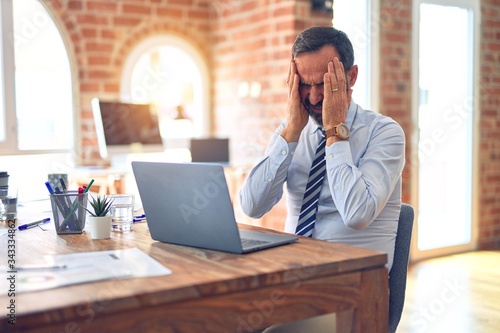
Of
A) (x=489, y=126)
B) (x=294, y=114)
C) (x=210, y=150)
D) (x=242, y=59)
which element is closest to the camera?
(x=294, y=114)

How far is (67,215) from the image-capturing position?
1.67 metres

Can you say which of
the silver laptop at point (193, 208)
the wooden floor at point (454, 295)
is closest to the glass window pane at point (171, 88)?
the wooden floor at point (454, 295)

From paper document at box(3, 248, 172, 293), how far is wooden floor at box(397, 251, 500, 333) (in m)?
2.16

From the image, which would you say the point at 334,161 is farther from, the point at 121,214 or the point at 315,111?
the point at 121,214

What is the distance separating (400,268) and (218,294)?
0.86 meters

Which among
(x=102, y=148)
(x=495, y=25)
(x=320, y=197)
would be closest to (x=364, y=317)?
(x=320, y=197)

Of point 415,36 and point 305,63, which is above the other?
point 415,36

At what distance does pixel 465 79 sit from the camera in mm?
5105

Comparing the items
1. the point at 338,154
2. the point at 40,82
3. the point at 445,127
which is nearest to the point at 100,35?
the point at 40,82

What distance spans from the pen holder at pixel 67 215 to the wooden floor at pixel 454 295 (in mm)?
1993

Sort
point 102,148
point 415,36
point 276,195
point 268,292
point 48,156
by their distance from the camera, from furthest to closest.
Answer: point 415,36 → point 48,156 → point 102,148 → point 276,195 → point 268,292

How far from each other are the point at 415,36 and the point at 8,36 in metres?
3.10

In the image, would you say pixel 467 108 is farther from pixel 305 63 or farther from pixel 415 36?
pixel 305 63

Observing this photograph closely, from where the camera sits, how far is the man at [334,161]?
1.74 metres
